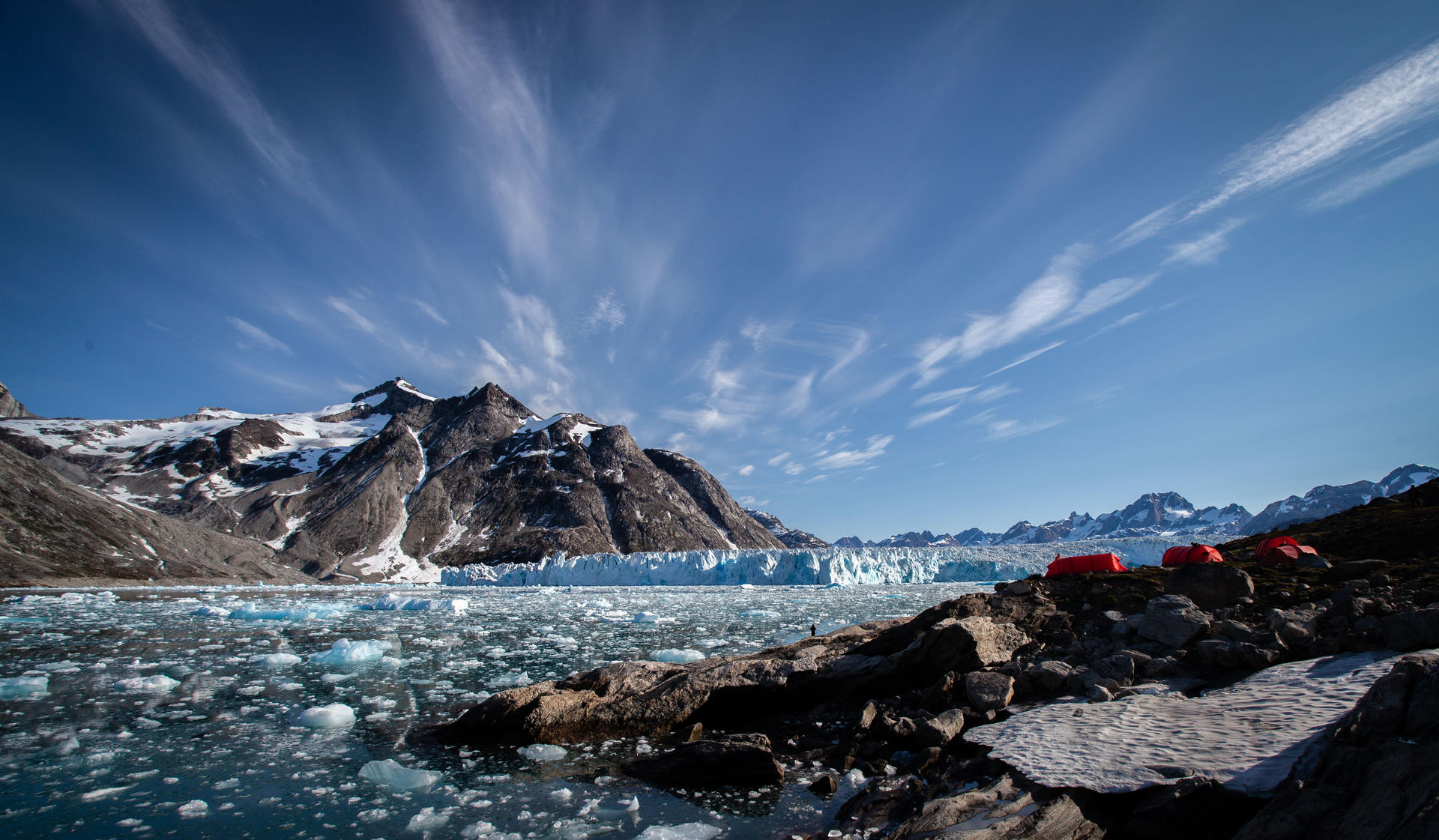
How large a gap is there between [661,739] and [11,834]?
7.11 meters

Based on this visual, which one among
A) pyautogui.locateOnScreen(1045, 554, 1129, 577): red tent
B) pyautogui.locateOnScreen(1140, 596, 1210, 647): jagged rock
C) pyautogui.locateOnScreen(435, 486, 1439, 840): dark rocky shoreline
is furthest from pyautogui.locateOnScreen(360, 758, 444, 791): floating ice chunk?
pyautogui.locateOnScreen(1045, 554, 1129, 577): red tent

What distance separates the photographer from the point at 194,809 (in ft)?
19.8

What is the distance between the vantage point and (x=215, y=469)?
138 m

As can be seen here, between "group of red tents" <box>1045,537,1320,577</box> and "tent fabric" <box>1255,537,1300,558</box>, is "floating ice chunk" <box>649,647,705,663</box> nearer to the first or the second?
"group of red tents" <box>1045,537,1320,577</box>

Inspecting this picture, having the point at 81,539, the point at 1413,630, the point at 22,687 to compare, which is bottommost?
the point at 22,687

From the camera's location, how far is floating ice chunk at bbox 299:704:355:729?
30.6 feet

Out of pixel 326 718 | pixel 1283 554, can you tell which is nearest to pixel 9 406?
pixel 326 718

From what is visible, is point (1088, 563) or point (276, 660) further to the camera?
point (1088, 563)

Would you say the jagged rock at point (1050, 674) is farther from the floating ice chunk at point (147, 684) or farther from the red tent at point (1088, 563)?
the floating ice chunk at point (147, 684)

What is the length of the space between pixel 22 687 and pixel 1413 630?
21640 mm

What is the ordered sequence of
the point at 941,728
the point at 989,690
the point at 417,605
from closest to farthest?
the point at 941,728 < the point at 989,690 < the point at 417,605

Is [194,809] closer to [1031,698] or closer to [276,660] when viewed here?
[276,660]

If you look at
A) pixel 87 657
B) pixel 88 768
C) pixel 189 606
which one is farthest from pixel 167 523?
pixel 88 768

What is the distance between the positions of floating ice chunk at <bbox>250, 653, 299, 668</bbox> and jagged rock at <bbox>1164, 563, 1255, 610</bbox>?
20.2 m
